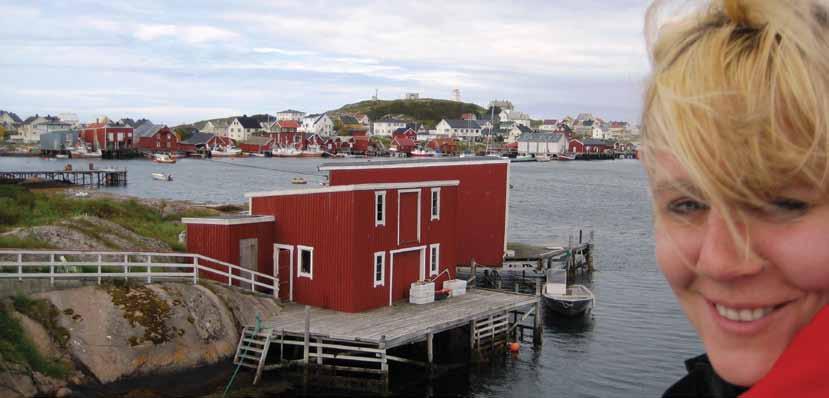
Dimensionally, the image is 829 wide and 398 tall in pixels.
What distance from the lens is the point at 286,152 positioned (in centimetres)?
17212

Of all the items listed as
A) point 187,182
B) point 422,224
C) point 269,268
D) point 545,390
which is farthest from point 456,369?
point 187,182

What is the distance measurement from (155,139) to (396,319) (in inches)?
5452

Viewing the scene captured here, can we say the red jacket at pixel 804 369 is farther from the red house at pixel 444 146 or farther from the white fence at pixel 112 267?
the red house at pixel 444 146

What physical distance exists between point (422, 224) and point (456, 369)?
5.21 meters

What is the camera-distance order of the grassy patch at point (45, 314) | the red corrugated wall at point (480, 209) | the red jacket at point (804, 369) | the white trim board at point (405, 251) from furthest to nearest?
1. the red corrugated wall at point (480, 209)
2. the white trim board at point (405, 251)
3. the grassy patch at point (45, 314)
4. the red jacket at point (804, 369)

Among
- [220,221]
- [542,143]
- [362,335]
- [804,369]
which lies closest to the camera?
[804,369]

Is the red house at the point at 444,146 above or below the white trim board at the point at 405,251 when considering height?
above

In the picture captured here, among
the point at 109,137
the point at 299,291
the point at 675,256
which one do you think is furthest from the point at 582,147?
the point at 675,256

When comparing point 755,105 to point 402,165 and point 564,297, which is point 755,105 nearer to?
point 402,165

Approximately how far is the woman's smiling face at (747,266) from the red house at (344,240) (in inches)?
888

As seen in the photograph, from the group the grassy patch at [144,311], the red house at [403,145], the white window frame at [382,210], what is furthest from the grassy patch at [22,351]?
the red house at [403,145]

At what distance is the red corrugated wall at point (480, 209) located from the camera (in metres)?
34.5

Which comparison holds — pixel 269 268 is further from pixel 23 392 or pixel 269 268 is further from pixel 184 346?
pixel 23 392

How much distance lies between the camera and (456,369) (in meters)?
25.0
